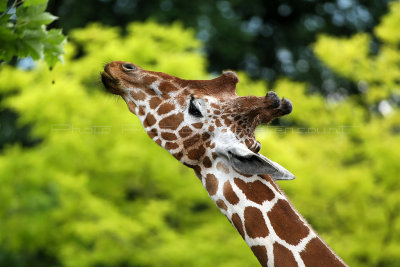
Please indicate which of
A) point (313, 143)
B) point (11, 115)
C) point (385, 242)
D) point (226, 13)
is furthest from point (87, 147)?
point (226, 13)

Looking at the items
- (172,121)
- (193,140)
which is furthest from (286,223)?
(172,121)

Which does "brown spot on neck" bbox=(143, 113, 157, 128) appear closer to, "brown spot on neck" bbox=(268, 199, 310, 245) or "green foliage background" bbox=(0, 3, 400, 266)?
"brown spot on neck" bbox=(268, 199, 310, 245)

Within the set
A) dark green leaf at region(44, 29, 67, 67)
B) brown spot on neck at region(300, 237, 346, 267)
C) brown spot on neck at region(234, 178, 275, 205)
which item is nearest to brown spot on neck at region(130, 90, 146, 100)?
brown spot on neck at region(234, 178, 275, 205)

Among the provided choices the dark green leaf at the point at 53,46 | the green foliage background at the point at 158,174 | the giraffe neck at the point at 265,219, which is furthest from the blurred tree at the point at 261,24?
the giraffe neck at the point at 265,219

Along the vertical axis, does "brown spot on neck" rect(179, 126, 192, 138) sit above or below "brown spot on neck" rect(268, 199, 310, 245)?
above

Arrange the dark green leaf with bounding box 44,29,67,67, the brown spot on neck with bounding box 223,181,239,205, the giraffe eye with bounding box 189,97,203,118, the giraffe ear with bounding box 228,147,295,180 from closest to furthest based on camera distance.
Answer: the giraffe ear with bounding box 228,147,295,180 < the brown spot on neck with bounding box 223,181,239,205 < the giraffe eye with bounding box 189,97,203,118 < the dark green leaf with bounding box 44,29,67,67

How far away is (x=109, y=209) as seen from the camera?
9227mm

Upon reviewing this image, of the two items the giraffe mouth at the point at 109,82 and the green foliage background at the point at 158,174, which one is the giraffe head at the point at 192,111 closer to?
the giraffe mouth at the point at 109,82

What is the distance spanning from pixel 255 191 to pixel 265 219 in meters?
0.11

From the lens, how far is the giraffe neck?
2.16 m

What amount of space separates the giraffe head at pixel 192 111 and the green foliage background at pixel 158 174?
21.4 feet

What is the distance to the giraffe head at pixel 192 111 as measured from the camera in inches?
89.0

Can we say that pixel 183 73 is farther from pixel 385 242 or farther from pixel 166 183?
pixel 385 242

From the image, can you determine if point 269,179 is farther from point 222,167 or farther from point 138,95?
point 138,95
